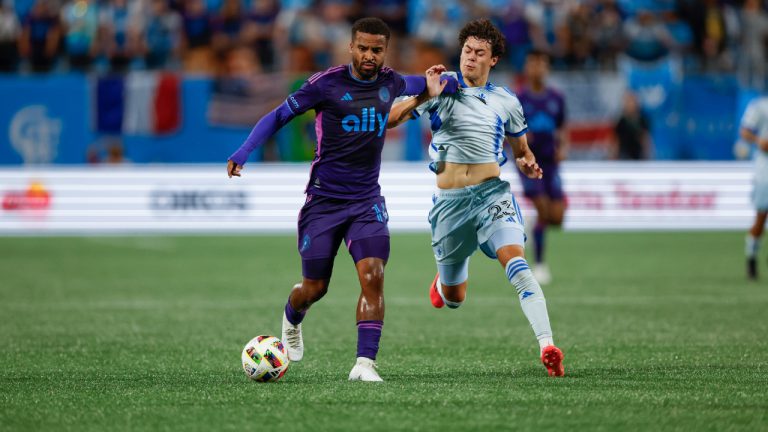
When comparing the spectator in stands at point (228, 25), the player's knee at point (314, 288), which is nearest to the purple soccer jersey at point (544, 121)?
the player's knee at point (314, 288)

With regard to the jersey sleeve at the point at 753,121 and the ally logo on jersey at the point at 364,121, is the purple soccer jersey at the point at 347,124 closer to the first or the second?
the ally logo on jersey at the point at 364,121

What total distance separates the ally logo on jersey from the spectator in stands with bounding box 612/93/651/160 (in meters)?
13.2

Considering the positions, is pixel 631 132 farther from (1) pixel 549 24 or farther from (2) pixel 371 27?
(2) pixel 371 27

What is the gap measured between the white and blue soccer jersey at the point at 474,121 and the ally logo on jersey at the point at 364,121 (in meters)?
0.56

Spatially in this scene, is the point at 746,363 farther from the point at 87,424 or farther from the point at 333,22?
the point at 333,22

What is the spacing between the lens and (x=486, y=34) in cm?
765

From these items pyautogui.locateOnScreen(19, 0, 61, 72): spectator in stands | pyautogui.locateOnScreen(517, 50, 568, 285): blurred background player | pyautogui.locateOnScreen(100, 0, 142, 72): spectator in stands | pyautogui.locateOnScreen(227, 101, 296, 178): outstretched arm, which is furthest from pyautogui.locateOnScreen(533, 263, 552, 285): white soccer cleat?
pyautogui.locateOnScreen(19, 0, 61, 72): spectator in stands

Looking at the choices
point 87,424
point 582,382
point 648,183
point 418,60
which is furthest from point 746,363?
point 418,60

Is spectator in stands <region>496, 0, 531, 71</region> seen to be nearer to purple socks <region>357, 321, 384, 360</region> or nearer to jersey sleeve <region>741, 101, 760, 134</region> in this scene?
jersey sleeve <region>741, 101, 760, 134</region>

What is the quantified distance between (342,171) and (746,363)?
2.98 m

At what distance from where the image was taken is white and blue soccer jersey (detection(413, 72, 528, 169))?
7746mm

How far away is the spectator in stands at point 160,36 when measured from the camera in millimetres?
22016

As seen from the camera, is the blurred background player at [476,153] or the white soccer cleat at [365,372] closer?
the white soccer cleat at [365,372]

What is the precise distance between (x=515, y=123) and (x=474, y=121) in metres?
0.30
